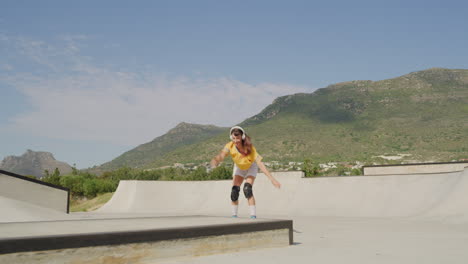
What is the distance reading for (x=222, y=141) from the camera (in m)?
73.6

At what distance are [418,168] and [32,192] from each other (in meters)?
20.8

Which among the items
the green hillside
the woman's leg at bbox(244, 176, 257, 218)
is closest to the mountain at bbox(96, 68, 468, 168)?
the green hillside

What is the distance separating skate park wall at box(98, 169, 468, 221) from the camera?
16.1m

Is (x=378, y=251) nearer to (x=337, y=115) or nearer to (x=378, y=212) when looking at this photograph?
(x=378, y=212)

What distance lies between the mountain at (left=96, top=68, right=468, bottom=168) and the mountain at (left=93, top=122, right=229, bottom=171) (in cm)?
3688

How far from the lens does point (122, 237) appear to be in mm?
4531

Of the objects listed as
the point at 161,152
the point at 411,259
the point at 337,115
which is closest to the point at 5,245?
the point at 411,259

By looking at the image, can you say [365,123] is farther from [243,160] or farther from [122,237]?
[122,237]

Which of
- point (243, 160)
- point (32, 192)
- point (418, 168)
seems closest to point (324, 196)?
point (418, 168)

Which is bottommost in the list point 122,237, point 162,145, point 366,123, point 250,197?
point 122,237

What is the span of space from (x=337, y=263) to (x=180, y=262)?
6.38 ft

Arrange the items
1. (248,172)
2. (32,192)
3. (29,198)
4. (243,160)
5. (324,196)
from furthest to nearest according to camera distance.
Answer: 1. (324,196)
2. (32,192)
3. (29,198)
4. (248,172)
5. (243,160)

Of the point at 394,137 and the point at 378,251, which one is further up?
the point at 394,137

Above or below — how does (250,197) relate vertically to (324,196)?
above
